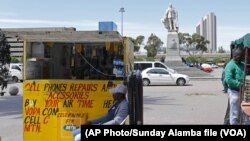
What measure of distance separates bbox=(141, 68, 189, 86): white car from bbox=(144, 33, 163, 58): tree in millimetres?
75817

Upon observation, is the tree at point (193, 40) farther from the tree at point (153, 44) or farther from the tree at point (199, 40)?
the tree at point (153, 44)

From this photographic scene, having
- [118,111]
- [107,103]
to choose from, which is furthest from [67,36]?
[118,111]

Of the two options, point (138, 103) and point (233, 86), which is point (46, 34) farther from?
point (233, 86)

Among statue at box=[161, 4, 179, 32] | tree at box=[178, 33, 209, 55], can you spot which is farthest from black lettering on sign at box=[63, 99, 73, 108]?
tree at box=[178, 33, 209, 55]

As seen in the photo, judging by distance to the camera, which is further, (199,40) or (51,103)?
(199,40)

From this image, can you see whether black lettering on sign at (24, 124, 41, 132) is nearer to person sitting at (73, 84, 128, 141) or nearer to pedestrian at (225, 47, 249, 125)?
person sitting at (73, 84, 128, 141)

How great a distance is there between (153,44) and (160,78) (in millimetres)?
79525

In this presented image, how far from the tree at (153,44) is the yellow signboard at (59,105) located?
9945 cm

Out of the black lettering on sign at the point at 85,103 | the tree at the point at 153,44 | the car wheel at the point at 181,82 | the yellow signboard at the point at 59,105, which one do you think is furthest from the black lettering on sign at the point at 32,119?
the tree at the point at 153,44

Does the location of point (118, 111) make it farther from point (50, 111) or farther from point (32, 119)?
point (32, 119)

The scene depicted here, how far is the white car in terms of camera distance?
3125 cm

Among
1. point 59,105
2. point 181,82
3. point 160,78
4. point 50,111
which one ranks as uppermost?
point 59,105

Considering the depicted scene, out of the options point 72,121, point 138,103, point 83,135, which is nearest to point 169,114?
point 72,121

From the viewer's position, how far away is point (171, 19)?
47000mm
